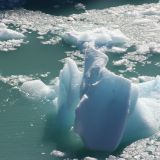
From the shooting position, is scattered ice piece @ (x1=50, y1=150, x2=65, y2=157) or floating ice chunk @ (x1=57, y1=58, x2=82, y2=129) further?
floating ice chunk @ (x1=57, y1=58, x2=82, y2=129)

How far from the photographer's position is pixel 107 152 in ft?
7.73

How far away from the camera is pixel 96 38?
3523 millimetres

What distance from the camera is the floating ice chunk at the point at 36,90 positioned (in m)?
2.77

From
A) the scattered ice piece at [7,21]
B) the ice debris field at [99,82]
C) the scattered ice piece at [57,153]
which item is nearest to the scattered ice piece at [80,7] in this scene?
the ice debris field at [99,82]

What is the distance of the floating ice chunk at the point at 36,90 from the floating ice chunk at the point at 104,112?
0.42 metres

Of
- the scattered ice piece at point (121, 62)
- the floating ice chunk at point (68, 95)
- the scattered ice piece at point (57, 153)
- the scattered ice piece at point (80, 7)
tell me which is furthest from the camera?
the scattered ice piece at point (80, 7)

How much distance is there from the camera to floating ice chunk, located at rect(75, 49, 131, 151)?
7.71 feet

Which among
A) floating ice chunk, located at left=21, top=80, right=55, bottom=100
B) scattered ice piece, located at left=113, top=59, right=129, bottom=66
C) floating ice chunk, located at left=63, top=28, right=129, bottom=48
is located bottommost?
floating ice chunk, located at left=21, top=80, right=55, bottom=100

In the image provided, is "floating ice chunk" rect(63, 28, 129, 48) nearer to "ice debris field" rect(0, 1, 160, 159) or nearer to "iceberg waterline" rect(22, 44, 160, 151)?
"ice debris field" rect(0, 1, 160, 159)

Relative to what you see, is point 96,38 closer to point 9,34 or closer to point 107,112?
point 9,34

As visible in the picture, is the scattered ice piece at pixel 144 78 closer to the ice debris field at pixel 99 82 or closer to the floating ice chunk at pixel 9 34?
the ice debris field at pixel 99 82

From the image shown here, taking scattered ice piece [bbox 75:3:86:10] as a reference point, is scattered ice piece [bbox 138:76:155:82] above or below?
below

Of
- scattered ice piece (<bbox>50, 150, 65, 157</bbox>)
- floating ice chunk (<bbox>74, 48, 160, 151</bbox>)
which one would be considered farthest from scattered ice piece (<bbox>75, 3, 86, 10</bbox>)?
scattered ice piece (<bbox>50, 150, 65, 157</bbox>)

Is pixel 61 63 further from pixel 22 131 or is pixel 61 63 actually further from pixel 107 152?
pixel 107 152
